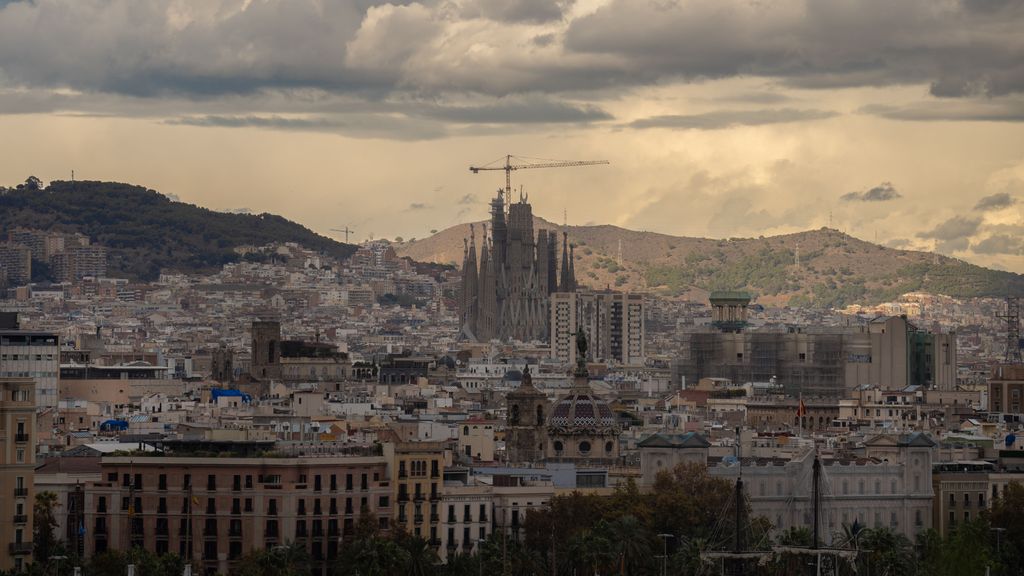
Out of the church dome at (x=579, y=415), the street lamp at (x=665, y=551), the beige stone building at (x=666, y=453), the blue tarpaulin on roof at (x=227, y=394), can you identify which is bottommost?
the street lamp at (x=665, y=551)

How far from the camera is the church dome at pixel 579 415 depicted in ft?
355

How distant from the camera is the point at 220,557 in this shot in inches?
3415

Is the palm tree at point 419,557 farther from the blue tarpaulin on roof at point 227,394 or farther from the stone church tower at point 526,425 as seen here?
the blue tarpaulin on roof at point 227,394

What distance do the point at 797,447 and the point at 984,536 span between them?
958 inches

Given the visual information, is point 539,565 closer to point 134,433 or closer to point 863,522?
point 863,522

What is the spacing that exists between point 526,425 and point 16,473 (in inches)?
1318

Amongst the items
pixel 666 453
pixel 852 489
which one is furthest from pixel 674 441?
pixel 852 489

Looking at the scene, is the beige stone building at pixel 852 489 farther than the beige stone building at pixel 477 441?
No

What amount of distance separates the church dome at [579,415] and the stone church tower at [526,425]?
1.33 m

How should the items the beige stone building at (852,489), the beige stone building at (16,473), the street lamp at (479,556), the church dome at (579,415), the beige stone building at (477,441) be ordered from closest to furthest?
the beige stone building at (16,473) → the street lamp at (479,556) → the beige stone building at (852,489) → the church dome at (579,415) → the beige stone building at (477,441)

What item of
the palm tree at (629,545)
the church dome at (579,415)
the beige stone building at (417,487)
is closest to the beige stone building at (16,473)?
the beige stone building at (417,487)

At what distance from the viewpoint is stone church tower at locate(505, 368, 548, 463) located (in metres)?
110

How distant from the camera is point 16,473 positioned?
263 feet

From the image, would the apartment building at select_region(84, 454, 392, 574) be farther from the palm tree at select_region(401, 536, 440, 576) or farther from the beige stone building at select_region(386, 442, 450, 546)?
the palm tree at select_region(401, 536, 440, 576)
